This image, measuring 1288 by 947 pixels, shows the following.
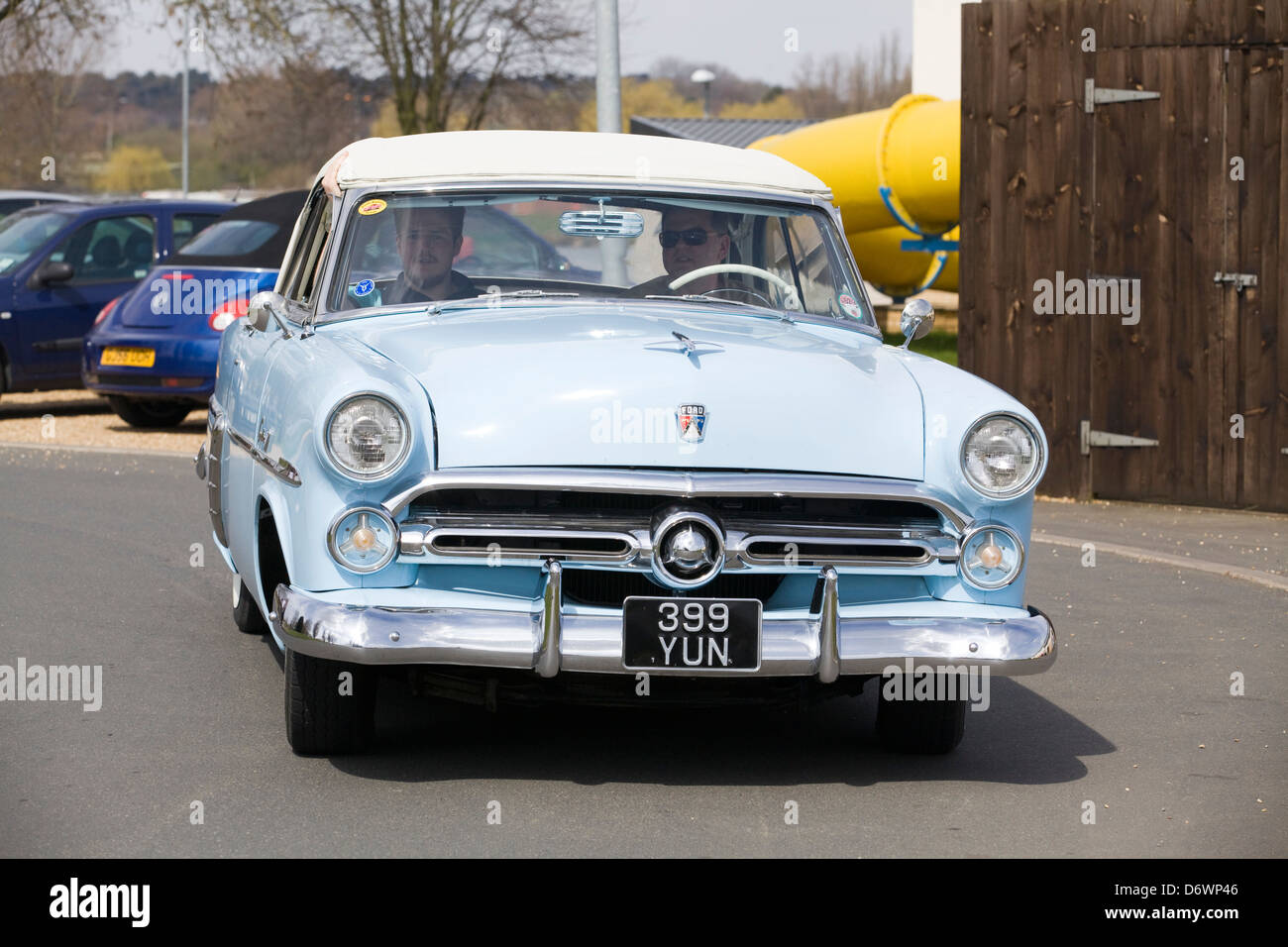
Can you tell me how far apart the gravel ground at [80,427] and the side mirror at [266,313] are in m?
7.11

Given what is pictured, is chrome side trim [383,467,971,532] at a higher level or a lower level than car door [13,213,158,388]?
lower

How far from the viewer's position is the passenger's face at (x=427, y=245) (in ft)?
18.9

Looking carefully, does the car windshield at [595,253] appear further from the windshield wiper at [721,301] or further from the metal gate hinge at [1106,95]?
the metal gate hinge at [1106,95]

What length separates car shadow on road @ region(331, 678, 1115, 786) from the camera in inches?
200

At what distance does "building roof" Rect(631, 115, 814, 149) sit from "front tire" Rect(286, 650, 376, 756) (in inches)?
1079

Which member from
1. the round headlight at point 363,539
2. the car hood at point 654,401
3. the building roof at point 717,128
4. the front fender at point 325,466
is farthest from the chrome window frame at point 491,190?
the building roof at point 717,128

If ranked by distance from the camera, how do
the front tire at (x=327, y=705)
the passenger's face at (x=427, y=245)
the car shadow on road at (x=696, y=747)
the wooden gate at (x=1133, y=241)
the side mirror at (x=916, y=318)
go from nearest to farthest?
the front tire at (x=327, y=705) → the car shadow on road at (x=696, y=747) → the passenger's face at (x=427, y=245) → the side mirror at (x=916, y=318) → the wooden gate at (x=1133, y=241)

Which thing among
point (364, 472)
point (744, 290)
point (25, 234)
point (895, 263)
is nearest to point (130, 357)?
point (25, 234)

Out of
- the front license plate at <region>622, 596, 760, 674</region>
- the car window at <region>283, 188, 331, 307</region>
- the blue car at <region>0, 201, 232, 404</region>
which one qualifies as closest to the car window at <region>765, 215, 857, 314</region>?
the car window at <region>283, 188, 331, 307</region>

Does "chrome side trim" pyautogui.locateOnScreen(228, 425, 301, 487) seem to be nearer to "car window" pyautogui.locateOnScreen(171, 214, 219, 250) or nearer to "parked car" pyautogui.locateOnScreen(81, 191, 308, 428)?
"parked car" pyautogui.locateOnScreen(81, 191, 308, 428)

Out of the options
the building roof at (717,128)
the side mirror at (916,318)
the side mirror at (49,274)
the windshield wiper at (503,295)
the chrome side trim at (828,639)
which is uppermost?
the building roof at (717,128)

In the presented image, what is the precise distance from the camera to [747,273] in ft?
19.8
